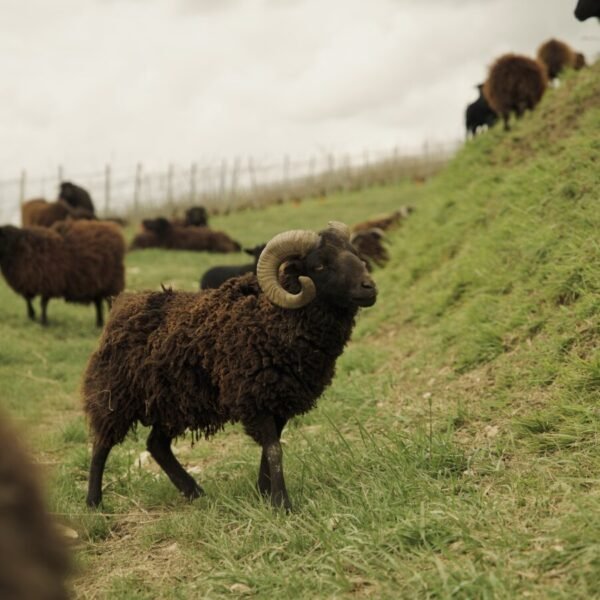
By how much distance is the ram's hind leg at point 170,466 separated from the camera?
5.57 m

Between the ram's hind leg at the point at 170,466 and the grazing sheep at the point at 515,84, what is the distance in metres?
10.5

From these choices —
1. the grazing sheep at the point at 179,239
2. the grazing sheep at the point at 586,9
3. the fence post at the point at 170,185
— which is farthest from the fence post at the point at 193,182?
the grazing sheep at the point at 586,9

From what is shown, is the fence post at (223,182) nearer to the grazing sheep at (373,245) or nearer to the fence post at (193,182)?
the fence post at (193,182)

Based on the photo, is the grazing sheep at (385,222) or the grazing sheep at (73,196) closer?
the grazing sheep at (385,222)

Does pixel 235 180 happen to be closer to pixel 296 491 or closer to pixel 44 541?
pixel 296 491

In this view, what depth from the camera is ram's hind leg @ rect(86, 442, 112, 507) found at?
5570mm

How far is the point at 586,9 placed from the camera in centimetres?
989

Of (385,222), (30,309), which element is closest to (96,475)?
(30,309)

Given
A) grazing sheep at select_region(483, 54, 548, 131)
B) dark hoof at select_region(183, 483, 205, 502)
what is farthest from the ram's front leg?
grazing sheep at select_region(483, 54, 548, 131)

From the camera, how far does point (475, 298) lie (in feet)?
27.2

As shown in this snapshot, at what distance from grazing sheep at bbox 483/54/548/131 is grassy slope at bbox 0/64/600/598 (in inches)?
99.2

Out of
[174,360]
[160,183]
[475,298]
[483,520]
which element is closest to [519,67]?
[475,298]

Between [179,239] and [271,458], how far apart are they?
60.2ft

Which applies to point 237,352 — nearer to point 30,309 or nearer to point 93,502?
point 93,502
